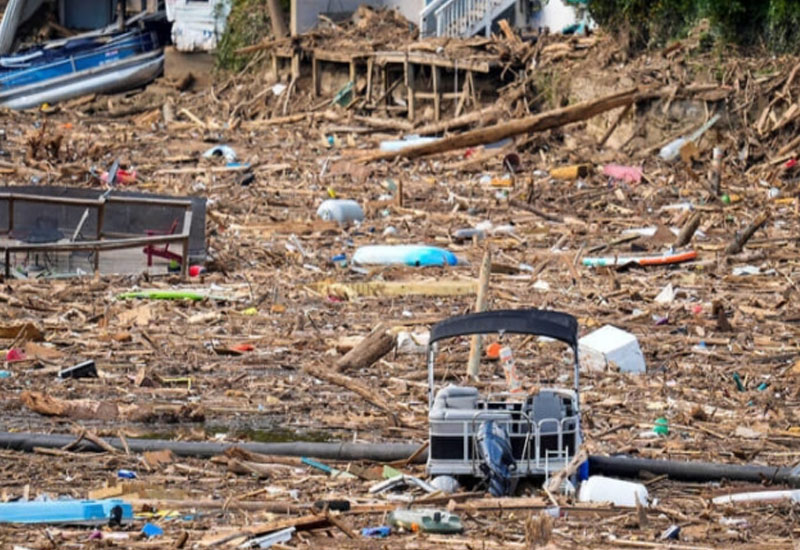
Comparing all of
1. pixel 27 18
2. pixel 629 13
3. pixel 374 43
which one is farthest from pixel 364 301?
pixel 27 18

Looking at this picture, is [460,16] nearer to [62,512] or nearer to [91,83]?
[91,83]

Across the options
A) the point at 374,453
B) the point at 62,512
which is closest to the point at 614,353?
the point at 374,453

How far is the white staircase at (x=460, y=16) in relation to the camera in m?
33.5

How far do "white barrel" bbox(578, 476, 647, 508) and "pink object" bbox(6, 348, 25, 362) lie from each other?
5722 millimetres

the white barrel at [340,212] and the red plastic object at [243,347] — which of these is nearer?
the red plastic object at [243,347]

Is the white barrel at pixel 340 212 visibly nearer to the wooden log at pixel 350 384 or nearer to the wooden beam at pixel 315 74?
the wooden log at pixel 350 384

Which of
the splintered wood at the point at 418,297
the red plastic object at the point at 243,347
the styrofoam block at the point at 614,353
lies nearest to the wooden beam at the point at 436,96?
the splintered wood at the point at 418,297

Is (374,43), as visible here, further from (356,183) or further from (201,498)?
(201,498)

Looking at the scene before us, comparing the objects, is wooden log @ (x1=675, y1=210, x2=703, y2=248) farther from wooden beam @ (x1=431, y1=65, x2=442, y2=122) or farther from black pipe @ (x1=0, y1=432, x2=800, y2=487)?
wooden beam @ (x1=431, y1=65, x2=442, y2=122)

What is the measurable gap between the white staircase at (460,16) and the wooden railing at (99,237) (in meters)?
16.5

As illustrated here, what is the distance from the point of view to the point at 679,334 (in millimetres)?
14414

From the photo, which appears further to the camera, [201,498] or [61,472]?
[61,472]

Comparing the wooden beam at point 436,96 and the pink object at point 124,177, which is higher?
the wooden beam at point 436,96

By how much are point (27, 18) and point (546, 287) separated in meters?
30.1
